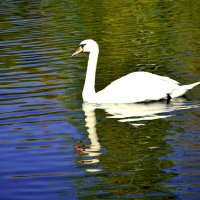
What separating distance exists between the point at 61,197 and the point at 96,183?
1.95ft

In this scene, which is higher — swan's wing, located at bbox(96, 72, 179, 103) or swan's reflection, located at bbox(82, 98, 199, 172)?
swan's wing, located at bbox(96, 72, 179, 103)

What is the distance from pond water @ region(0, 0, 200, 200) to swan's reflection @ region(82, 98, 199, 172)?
0.02 m

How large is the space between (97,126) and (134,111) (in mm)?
1186

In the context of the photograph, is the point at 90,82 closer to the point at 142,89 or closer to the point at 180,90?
the point at 142,89

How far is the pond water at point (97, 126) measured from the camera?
8.55m

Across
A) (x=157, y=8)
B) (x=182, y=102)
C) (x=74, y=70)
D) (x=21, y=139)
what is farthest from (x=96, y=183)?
(x=157, y=8)

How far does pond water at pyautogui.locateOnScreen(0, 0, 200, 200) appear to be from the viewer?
8555 millimetres

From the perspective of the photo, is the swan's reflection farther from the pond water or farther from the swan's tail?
the swan's tail

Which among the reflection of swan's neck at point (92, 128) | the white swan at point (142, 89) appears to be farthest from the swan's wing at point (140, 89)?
the reflection of swan's neck at point (92, 128)

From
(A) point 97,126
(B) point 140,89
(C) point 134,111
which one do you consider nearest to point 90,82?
(B) point 140,89

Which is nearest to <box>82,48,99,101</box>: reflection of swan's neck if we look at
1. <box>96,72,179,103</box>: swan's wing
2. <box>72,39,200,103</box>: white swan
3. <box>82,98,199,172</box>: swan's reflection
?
<box>82,98,199,172</box>: swan's reflection

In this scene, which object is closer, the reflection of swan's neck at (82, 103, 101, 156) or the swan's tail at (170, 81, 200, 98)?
the reflection of swan's neck at (82, 103, 101, 156)

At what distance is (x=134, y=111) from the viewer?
12.8m

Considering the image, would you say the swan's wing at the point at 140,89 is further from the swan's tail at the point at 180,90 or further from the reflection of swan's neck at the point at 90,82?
the reflection of swan's neck at the point at 90,82
